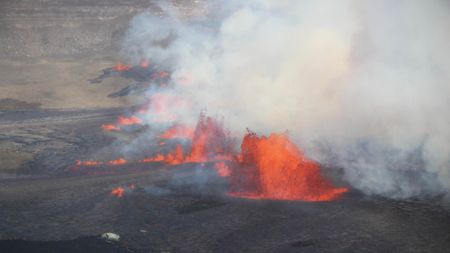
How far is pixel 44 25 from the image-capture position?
45.4m

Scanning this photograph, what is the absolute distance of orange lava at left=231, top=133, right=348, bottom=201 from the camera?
11805 millimetres

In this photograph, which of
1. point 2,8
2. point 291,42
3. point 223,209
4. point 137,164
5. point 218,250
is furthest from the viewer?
point 2,8

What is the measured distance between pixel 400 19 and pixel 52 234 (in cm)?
1435

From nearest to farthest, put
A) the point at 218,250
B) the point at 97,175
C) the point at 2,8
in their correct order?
the point at 218,250 → the point at 97,175 → the point at 2,8

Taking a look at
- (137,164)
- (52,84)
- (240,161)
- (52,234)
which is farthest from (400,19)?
(52,84)

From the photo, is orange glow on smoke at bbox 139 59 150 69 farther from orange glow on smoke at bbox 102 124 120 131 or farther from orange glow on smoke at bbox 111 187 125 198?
orange glow on smoke at bbox 111 187 125 198

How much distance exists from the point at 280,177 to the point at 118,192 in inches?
167

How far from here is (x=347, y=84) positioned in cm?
1883

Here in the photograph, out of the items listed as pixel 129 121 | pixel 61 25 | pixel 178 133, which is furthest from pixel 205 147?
pixel 61 25

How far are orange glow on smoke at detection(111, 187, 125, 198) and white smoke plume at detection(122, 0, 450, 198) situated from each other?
603 centimetres

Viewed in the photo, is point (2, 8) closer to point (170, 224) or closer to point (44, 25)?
point (44, 25)

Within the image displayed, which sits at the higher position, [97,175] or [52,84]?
[52,84]

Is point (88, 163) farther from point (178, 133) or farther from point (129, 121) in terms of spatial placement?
point (129, 121)

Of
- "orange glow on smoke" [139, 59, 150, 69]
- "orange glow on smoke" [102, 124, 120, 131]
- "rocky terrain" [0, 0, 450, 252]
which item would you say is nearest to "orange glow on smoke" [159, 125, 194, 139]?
"rocky terrain" [0, 0, 450, 252]
